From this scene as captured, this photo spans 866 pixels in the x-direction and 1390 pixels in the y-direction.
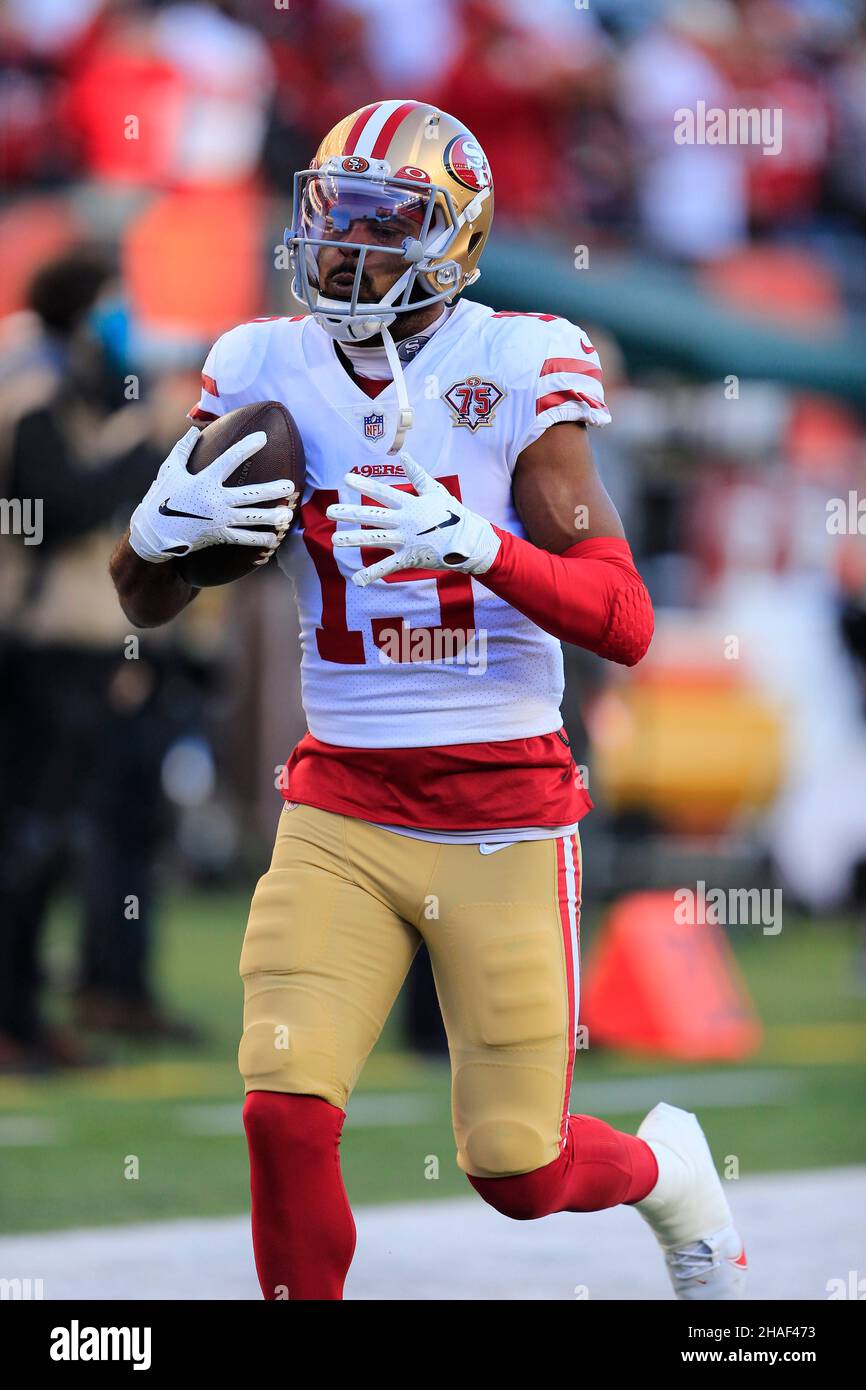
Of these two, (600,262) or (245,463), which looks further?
(600,262)

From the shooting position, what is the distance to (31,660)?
20.5ft

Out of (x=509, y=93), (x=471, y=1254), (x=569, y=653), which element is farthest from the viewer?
(x=509, y=93)

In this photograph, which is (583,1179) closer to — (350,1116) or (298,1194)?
(298,1194)

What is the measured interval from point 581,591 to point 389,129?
78 cm

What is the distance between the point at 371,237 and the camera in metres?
3.22

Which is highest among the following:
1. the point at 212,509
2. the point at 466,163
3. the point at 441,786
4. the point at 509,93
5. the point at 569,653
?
the point at 509,93

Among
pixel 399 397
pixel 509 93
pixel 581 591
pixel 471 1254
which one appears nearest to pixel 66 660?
pixel 471 1254

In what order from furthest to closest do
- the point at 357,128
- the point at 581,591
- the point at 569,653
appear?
the point at 569,653, the point at 357,128, the point at 581,591

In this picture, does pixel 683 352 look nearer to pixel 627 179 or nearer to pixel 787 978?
pixel 627 179

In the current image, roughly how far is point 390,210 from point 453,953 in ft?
3.61

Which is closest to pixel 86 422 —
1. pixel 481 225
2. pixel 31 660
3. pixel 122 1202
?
pixel 31 660

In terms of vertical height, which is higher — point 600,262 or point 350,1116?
point 600,262

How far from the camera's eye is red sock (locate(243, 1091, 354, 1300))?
121 inches

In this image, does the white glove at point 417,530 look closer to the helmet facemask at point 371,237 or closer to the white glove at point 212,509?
the white glove at point 212,509
